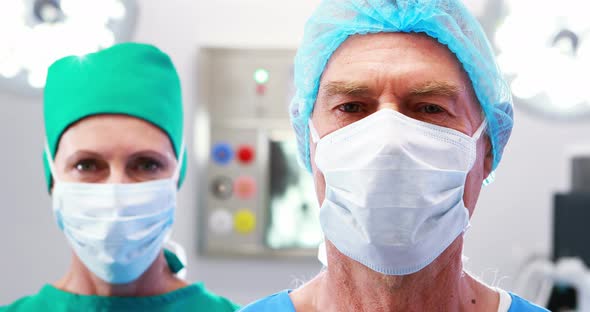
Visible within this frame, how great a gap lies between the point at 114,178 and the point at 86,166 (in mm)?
92

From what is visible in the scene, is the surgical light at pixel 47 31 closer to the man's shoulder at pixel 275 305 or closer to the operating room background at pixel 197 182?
the operating room background at pixel 197 182

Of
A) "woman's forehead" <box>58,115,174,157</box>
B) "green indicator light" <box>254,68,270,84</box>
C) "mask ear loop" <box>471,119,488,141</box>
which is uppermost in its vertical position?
"green indicator light" <box>254,68,270,84</box>

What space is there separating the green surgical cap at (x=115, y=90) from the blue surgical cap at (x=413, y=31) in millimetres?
504

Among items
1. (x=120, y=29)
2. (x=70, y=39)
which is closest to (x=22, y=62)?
(x=70, y=39)

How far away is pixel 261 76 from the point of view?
2.51 m

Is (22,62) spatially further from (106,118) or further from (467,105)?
(467,105)

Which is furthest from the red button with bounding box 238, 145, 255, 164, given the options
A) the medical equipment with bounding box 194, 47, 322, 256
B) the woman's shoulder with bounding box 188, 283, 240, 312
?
the woman's shoulder with bounding box 188, 283, 240, 312

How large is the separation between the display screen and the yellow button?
2.6 inches

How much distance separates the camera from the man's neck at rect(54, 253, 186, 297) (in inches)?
64.4

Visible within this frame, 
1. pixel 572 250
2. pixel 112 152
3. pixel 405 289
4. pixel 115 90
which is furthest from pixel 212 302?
pixel 572 250

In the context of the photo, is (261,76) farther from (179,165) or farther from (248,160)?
(179,165)

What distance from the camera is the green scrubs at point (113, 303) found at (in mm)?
1600

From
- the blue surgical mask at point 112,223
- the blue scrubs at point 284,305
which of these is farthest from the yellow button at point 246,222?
the blue scrubs at point 284,305

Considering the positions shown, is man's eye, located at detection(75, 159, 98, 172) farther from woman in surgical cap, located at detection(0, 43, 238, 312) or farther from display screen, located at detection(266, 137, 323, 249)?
display screen, located at detection(266, 137, 323, 249)
